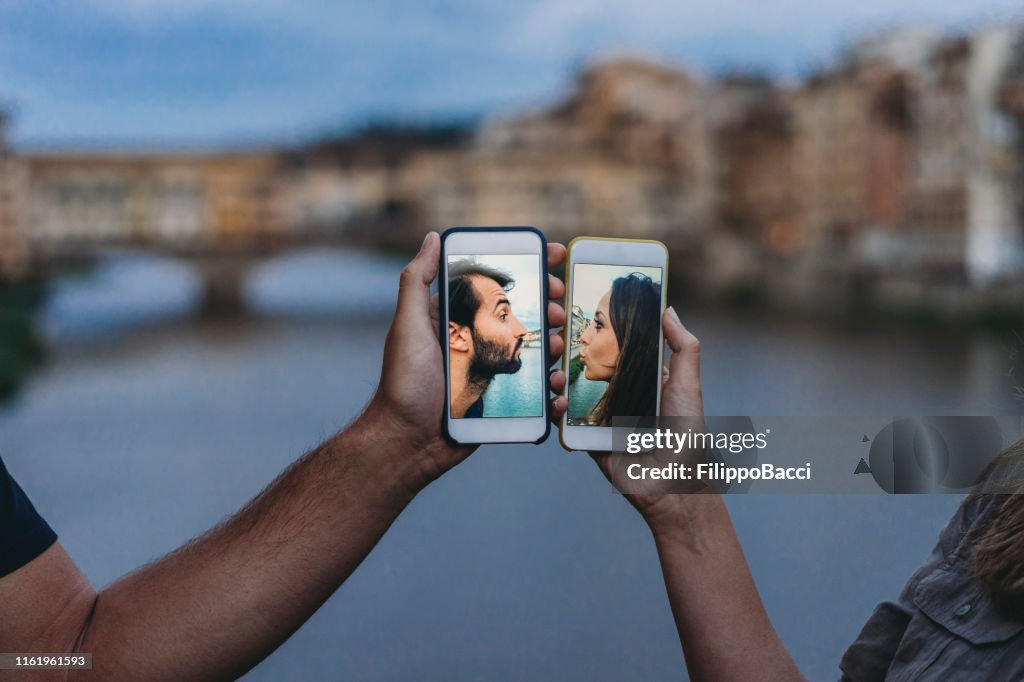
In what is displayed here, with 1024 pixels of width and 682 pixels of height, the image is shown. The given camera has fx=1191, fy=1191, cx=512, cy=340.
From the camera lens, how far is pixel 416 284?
2.08 feet

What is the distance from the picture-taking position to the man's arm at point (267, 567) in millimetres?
623

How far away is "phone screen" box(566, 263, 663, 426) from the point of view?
0.67 m

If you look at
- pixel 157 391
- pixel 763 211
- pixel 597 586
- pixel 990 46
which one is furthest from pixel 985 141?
pixel 157 391

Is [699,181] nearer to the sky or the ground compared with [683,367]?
nearer to the sky

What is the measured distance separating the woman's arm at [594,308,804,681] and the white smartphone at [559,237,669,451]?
0.05m

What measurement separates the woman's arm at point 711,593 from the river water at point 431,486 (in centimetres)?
268

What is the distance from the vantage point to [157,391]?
332 inches

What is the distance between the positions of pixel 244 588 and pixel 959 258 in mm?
7318

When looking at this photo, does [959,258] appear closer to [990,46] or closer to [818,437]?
[990,46]

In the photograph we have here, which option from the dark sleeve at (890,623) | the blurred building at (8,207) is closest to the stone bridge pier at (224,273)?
the blurred building at (8,207)

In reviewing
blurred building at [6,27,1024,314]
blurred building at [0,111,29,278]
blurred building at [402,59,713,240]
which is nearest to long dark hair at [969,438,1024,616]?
blurred building at [6,27,1024,314]

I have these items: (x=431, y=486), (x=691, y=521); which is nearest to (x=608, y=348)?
(x=691, y=521)

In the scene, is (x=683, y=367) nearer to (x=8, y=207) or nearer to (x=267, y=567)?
(x=267, y=567)

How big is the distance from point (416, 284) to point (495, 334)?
6cm
